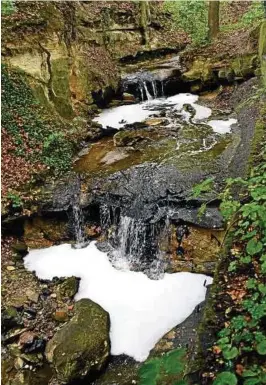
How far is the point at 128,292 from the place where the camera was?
21.8 feet

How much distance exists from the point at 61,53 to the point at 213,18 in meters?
7.99

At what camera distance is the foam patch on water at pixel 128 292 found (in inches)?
227

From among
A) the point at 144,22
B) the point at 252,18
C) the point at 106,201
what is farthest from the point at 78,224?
the point at 144,22

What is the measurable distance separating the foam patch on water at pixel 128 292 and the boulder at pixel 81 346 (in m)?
0.30

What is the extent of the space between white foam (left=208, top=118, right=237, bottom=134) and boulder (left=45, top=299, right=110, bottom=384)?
6.41 meters

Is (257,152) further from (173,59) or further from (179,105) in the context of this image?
(173,59)

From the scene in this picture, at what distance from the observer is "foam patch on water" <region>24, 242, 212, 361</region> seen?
5777mm

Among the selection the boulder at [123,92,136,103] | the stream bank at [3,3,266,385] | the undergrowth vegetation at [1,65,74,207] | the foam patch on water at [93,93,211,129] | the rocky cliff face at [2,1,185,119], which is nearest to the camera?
the stream bank at [3,3,266,385]

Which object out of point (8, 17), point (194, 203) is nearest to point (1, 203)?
point (194, 203)

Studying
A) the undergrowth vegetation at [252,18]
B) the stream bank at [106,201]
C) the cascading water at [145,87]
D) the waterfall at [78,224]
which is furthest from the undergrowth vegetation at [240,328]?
the undergrowth vegetation at [252,18]

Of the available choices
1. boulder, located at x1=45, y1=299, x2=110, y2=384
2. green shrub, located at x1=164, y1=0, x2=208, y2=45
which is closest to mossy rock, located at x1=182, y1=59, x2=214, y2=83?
green shrub, located at x1=164, y1=0, x2=208, y2=45

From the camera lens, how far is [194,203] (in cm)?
714

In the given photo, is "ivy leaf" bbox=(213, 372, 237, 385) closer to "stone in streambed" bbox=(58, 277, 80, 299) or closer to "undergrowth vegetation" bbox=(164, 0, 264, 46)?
"stone in streambed" bbox=(58, 277, 80, 299)

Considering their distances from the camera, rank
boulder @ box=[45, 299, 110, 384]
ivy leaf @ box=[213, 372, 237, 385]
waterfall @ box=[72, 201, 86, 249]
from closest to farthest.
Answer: ivy leaf @ box=[213, 372, 237, 385] < boulder @ box=[45, 299, 110, 384] < waterfall @ box=[72, 201, 86, 249]
